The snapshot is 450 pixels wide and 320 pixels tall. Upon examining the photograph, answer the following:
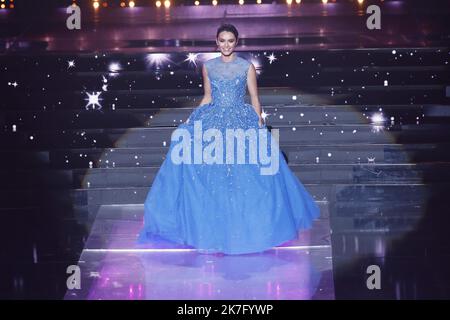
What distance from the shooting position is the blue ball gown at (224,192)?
21.5 ft

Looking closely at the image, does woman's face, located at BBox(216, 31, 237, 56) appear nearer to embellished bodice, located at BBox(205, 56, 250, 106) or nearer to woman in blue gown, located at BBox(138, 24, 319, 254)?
woman in blue gown, located at BBox(138, 24, 319, 254)

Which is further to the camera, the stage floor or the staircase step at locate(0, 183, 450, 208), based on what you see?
the staircase step at locate(0, 183, 450, 208)

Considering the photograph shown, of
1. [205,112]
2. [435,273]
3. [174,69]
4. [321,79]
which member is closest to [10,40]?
[174,69]

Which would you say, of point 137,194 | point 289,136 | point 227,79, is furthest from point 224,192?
point 289,136

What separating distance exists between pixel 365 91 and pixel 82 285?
3851 millimetres

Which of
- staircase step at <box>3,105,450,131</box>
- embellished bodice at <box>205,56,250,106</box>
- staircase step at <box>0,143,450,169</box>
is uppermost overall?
embellished bodice at <box>205,56,250,106</box>

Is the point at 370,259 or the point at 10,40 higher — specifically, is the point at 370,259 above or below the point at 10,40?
below

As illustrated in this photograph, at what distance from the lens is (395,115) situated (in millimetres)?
8742

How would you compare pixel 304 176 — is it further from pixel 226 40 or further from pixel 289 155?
pixel 226 40

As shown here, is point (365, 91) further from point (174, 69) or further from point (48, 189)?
point (48, 189)

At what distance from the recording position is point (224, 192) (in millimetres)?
6566

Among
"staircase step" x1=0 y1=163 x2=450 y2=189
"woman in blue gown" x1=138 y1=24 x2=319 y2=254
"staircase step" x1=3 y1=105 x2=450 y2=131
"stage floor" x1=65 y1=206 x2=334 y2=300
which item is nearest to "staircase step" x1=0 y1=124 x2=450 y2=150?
"staircase step" x1=3 y1=105 x2=450 y2=131

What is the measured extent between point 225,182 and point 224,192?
0.07 m

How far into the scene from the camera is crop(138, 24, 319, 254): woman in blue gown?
654 cm
